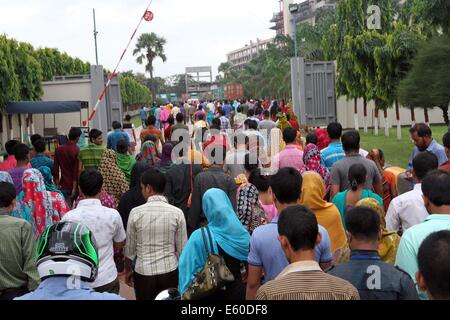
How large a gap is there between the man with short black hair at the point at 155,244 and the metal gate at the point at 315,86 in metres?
9.01

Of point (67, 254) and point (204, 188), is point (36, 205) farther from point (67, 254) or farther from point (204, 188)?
point (67, 254)

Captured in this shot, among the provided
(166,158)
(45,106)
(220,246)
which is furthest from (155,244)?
(45,106)

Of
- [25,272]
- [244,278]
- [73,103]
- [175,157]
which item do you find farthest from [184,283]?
[73,103]

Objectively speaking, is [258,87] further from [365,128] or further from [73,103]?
[73,103]

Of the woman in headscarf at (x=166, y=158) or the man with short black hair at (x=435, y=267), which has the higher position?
the woman in headscarf at (x=166, y=158)

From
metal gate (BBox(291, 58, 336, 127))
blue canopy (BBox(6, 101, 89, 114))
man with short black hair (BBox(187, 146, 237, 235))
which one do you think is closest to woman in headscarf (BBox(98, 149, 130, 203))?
man with short black hair (BBox(187, 146, 237, 235))

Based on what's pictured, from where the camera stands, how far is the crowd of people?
288 cm

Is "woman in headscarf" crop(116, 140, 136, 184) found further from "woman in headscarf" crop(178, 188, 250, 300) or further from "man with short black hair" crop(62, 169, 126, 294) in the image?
"woman in headscarf" crop(178, 188, 250, 300)

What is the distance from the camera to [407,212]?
4.85 metres

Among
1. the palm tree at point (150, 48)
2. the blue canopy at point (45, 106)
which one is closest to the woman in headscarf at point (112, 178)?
the blue canopy at point (45, 106)

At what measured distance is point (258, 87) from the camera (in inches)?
2459

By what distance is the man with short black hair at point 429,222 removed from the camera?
362 centimetres

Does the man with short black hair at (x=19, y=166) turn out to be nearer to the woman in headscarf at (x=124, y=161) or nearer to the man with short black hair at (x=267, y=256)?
the woman in headscarf at (x=124, y=161)

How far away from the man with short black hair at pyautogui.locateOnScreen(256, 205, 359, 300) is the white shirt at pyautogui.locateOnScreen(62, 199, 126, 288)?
197 cm
